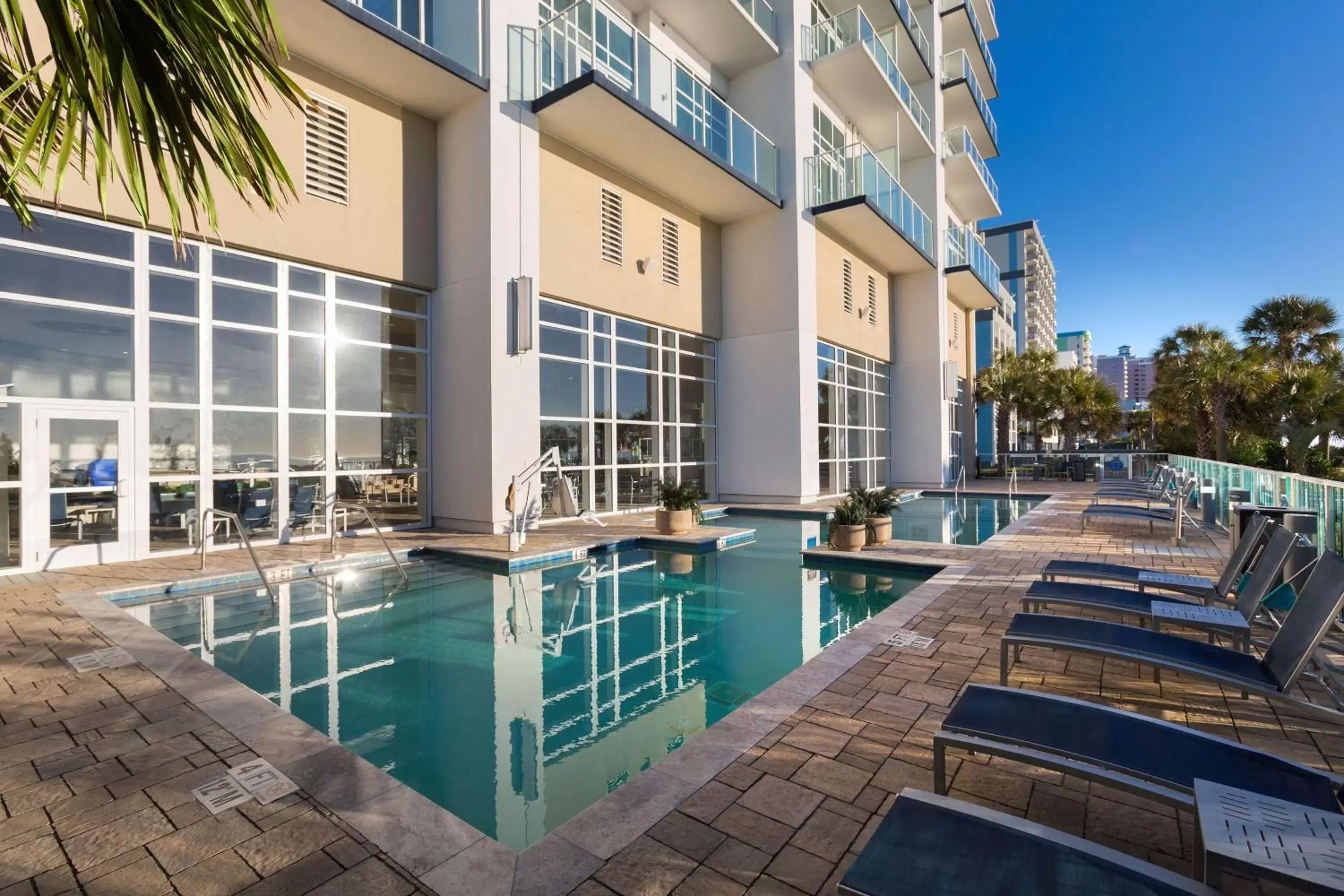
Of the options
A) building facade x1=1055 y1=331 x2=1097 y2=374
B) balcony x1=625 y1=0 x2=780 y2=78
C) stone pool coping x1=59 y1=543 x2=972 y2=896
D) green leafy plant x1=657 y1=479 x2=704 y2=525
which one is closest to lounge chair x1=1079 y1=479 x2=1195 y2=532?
green leafy plant x1=657 y1=479 x2=704 y2=525

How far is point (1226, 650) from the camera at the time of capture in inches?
135

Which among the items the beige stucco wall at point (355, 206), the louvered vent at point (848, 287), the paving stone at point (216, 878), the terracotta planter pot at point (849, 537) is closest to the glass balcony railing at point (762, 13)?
the louvered vent at point (848, 287)

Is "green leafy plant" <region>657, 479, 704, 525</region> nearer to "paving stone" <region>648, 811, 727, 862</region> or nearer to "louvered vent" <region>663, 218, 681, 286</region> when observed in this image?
"louvered vent" <region>663, 218, 681, 286</region>

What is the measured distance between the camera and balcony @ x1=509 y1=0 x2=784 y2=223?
35.2ft

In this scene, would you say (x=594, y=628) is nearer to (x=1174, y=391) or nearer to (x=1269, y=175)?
(x=1174, y=391)

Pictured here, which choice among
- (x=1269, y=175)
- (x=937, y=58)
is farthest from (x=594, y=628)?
(x=1269, y=175)

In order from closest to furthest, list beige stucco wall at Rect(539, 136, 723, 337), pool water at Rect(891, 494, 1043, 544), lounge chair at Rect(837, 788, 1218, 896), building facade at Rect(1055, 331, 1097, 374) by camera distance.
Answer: lounge chair at Rect(837, 788, 1218, 896) < pool water at Rect(891, 494, 1043, 544) < beige stucco wall at Rect(539, 136, 723, 337) < building facade at Rect(1055, 331, 1097, 374)

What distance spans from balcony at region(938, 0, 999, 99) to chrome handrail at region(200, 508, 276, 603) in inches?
961

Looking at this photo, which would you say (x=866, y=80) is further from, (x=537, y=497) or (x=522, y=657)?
(x=522, y=657)

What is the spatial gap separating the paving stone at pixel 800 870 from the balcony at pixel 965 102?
25.2 meters

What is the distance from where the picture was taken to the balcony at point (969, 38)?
22.7 metres

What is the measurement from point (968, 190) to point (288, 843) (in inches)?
1103

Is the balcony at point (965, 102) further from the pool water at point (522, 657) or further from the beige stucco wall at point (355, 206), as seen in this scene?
the pool water at point (522, 657)

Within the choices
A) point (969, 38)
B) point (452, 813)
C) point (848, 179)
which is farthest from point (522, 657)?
point (969, 38)
